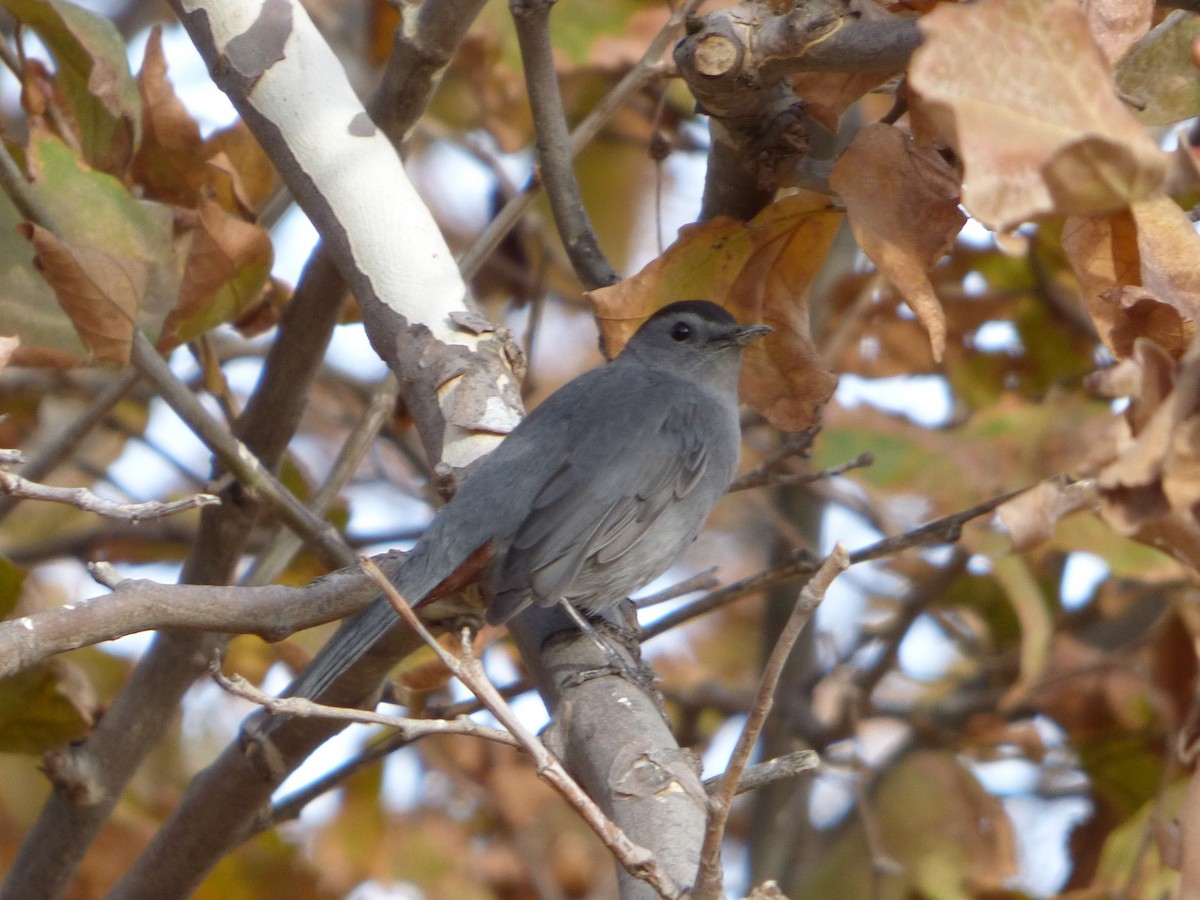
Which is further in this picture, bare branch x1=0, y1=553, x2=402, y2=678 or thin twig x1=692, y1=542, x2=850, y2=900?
bare branch x1=0, y1=553, x2=402, y2=678

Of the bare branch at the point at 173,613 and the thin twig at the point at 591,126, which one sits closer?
the bare branch at the point at 173,613

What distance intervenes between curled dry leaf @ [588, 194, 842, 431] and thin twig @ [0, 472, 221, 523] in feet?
3.67

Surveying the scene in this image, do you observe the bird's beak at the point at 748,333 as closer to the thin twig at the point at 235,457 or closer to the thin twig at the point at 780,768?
the thin twig at the point at 235,457

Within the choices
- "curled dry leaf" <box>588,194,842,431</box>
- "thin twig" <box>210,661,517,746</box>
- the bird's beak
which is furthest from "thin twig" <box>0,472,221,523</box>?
the bird's beak

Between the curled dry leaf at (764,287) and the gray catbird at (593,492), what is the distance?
266 millimetres

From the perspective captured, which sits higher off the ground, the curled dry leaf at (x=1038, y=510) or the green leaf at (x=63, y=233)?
the green leaf at (x=63, y=233)

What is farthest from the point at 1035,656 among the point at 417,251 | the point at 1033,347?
the point at 417,251

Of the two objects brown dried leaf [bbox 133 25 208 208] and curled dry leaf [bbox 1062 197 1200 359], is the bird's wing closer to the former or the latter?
brown dried leaf [bbox 133 25 208 208]

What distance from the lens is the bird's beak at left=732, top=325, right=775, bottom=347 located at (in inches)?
132

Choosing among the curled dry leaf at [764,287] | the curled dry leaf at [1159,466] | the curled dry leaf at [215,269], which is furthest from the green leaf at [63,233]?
the curled dry leaf at [1159,466]

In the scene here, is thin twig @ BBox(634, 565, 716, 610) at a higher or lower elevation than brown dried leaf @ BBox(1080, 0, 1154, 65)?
lower

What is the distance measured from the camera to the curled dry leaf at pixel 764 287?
9.52ft

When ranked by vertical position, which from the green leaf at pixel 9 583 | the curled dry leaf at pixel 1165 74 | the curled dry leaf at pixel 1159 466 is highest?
the curled dry leaf at pixel 1165 74

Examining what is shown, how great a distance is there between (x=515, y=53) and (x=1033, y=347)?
2.40m
